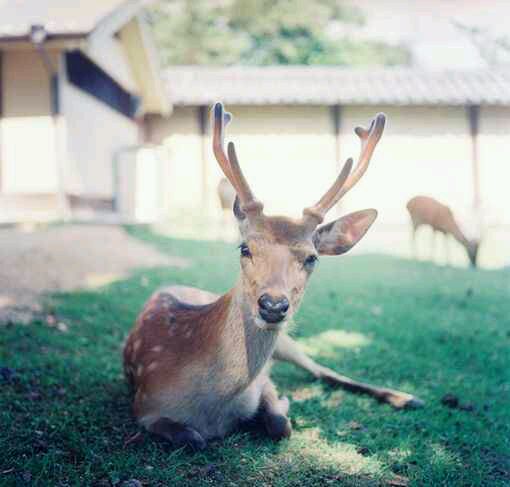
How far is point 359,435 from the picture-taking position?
3.19 meters

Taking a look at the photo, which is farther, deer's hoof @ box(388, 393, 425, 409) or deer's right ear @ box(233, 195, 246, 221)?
deer's hoof @ box(388, 393, 425, 409)

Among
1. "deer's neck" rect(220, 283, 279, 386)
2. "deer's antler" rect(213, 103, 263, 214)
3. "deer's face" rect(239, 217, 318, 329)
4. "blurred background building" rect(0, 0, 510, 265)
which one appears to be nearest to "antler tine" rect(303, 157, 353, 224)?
"deer's face" rect(239, 217, 318, 329)

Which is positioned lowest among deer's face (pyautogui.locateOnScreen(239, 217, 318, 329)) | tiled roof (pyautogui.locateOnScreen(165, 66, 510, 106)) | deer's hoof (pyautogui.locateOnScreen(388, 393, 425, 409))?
deer's hoof (pyautogui.locateOnScreen(388, 393, 425, 409))

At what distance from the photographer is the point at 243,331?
287cm

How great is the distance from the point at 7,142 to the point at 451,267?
6998mm

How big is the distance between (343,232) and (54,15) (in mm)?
7902

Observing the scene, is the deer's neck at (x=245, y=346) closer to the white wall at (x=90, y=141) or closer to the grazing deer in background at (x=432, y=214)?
the grazing deer in background at (x=432, y=214)

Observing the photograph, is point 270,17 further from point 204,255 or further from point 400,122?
point 204,255

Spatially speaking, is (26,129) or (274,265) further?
(26,129)

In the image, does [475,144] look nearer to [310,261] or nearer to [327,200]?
[327,200]

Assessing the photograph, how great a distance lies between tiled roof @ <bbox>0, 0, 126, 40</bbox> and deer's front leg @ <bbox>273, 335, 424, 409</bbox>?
6.41 meters

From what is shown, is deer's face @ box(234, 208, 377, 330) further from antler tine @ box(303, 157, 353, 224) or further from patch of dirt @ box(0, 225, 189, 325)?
patch of dirt @ box(0, 225, 189, 325)

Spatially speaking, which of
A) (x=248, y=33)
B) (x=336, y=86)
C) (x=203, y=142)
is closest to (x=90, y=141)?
(x=203, y=142)

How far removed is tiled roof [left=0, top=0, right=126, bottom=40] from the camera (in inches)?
340
